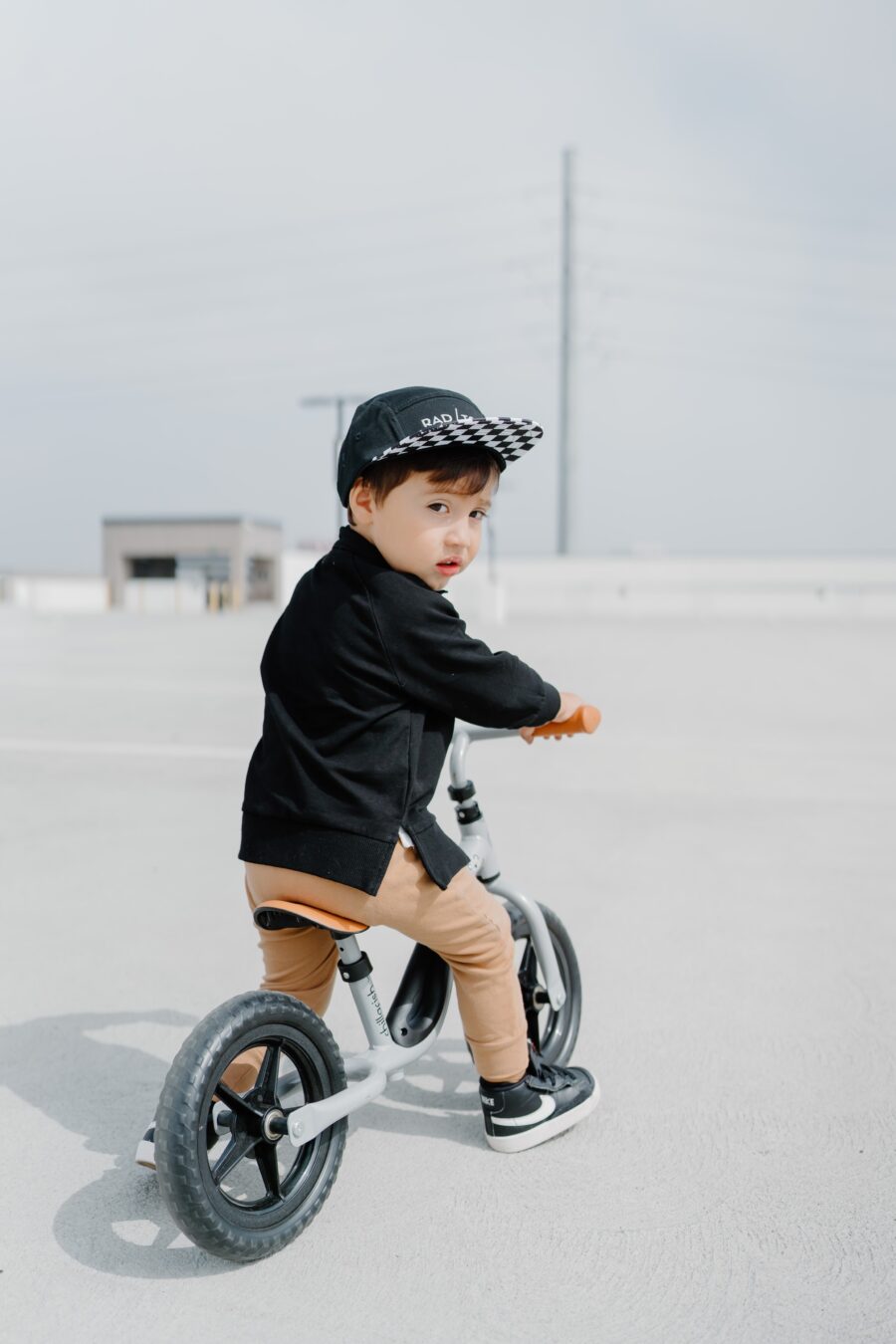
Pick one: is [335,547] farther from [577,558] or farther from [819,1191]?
[577,558]

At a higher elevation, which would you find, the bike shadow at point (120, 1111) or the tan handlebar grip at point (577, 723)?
the tan handlebar grip at point (577, 723)

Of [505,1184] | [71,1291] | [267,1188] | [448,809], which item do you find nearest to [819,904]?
[448,809]

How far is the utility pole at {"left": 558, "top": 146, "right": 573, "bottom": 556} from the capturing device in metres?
38.2

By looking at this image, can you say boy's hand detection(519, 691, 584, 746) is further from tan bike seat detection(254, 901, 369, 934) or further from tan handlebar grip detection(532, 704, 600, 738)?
tan bike seat detection(254, 901, 369, 934)

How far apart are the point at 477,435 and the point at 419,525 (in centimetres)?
21

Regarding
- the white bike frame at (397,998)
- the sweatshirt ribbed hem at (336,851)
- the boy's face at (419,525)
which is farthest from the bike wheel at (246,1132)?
the boy's face at (419,525)

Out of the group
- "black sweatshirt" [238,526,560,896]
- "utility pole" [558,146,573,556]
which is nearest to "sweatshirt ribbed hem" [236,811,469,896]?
"black sweatshirt" [238,526,560,896]

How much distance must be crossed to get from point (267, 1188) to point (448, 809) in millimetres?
4053

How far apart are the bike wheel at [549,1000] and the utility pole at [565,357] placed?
35.5m

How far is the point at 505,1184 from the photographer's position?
2629 mm

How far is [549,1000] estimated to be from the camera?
3104 mm

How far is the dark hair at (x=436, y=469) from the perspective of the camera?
7.95 feet

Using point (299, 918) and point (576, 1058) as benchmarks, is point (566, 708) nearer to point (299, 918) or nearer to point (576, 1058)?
point (299, 918)

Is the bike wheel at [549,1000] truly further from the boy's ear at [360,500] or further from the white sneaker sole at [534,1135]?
the boy's ear at [360,500]
